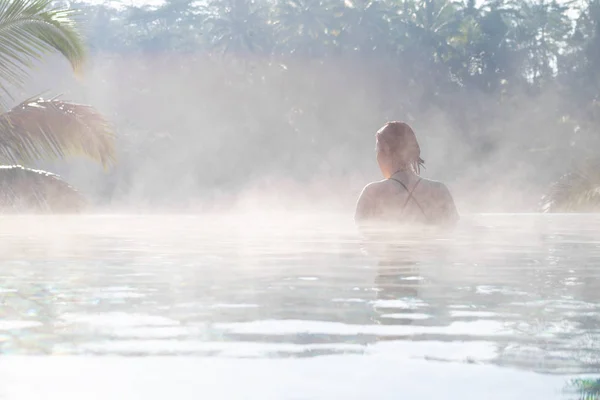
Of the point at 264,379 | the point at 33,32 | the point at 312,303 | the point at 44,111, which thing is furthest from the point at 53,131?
the point at 264,379

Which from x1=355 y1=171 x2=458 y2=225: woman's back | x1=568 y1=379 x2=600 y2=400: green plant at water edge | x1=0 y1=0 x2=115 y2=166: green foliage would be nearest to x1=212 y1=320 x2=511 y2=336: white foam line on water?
x1=568 y1=379 x2=600 y2=400: green plant at water edge

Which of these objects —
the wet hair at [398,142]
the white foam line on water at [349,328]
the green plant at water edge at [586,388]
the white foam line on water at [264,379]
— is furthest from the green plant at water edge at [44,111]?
the green plant at water edge at [586,388]

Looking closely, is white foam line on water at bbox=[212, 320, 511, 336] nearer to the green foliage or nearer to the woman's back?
the woman's back

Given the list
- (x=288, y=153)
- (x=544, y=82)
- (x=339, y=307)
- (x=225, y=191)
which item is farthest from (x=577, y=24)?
(x=339, y=307)

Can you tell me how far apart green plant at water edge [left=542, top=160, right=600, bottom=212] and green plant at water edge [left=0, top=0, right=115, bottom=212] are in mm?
17930

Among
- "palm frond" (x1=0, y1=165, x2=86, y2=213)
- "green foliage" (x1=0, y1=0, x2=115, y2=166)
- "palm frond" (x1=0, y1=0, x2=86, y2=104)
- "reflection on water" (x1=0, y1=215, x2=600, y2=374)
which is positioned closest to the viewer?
"reflection on water" (x1=0, y1=215, x2=600, y2=374)

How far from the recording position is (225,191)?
51.2 meters

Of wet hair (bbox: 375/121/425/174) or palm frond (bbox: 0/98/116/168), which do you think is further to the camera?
palm frond (bbox: 0/98/116/168)

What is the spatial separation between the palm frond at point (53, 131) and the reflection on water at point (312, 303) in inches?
224

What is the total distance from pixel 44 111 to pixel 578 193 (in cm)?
2057

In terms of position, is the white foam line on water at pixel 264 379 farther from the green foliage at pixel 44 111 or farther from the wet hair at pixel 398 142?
the green foliage at pixel 44 111

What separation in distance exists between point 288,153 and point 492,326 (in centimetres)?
4927

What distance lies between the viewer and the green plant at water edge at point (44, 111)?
13.0 metres

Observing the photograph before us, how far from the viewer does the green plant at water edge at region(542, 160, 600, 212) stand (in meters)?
30.0
